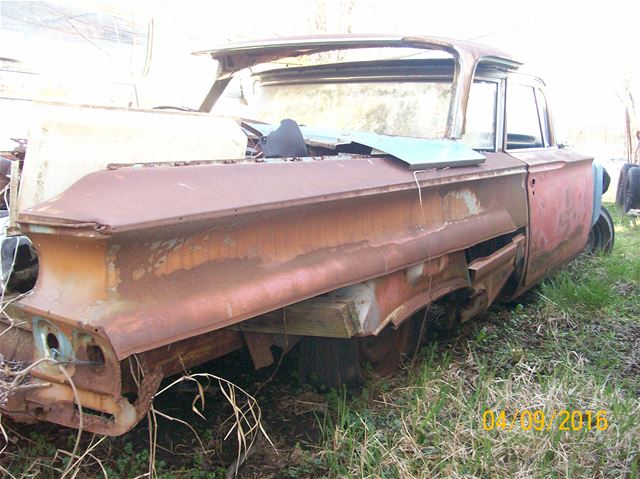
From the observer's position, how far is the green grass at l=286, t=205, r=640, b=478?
7.35 feet

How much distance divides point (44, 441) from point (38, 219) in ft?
3.90

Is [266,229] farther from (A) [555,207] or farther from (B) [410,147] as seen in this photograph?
(A) [555,207]

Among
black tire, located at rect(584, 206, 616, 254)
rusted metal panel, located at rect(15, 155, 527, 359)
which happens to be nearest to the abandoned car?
rusted metal panel, located at rect(15, 155, 527, 359)

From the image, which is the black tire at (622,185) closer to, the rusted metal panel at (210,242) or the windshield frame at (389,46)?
the windshield frame at (389,46)

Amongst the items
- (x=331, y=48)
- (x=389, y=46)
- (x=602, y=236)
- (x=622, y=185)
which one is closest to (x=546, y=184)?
(x=389, y=46)

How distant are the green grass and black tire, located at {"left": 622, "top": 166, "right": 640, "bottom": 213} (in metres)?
5.20

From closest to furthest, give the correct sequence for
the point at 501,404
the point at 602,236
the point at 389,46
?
the point at 501,404 → the point at 389,46 → the point at 602,236

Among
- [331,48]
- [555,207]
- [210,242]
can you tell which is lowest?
[555,207]

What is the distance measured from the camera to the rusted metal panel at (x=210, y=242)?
1571mm

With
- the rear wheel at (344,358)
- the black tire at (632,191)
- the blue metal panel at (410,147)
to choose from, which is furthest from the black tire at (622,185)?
the rear wheel at (344,358)

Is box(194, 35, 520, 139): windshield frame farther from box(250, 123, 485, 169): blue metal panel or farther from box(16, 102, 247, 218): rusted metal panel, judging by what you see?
box(16, 102, 247, 218): rusted metal panel

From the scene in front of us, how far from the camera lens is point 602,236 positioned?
563 cm

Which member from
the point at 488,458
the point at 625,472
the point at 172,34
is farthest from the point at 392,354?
the point at 172,34

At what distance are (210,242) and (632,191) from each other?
27.0 ft
